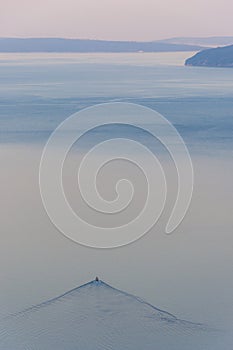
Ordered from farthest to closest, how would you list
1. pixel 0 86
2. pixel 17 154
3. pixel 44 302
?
pixel 0 86
pixel 17 154
pixel 44 302

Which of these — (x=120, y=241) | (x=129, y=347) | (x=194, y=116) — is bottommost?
(x=129, y=347)

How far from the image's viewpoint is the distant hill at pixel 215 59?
792 inches

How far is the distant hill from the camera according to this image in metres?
20.1

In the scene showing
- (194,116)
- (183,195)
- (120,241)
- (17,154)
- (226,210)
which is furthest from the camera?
(194,116)

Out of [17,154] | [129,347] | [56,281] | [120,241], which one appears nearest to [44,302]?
[56,281]

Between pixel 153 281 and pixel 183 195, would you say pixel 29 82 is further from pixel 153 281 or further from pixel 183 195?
pixel 153 281

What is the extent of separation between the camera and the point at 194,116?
8820 mm

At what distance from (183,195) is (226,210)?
1.33ft

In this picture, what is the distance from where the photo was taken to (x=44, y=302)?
11.0ft

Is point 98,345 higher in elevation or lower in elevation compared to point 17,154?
lower

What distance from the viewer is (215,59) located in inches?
811

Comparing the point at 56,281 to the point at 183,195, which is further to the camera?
the point at 183,195

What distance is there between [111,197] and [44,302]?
5.27 feet

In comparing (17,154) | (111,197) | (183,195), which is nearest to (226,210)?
(183,195)
